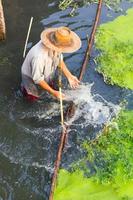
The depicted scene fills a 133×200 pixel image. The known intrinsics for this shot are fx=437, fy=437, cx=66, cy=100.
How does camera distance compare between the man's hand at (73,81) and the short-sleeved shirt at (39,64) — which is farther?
the man's hand at (73,81)

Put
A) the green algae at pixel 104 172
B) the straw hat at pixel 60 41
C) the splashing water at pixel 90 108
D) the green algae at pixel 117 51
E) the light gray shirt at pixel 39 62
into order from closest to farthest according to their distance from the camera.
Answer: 1. the green algae at pixel 104 172
2. the straw hat at pixel 60 41
3. the light gray shirt at pixel 39 62
4. the splashing water at pixel 90 108
5. the green algae at pixel 117 51

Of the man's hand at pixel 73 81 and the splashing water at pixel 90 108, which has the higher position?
the man's hand at pixel 73 81

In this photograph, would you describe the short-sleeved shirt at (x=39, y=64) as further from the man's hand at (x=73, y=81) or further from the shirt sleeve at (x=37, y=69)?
the man's hand at (x=73, y=81)

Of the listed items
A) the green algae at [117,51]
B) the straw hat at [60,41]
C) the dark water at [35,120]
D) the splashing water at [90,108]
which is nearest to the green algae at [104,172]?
the dark water at [35,120]

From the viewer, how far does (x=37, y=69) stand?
758 cm

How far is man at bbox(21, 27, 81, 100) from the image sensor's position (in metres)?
7.25

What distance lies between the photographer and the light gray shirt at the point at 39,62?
24.7ft

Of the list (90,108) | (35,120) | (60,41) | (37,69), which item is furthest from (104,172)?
(60,41)

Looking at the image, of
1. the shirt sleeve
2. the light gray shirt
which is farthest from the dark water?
the shirt sleeve

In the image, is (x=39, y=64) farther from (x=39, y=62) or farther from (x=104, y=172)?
(x=104, y=172)

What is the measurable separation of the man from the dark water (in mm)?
508

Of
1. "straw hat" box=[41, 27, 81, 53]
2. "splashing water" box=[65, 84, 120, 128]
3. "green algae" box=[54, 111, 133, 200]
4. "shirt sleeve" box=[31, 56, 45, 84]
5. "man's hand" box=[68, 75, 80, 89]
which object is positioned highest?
"straw hat" box=[41, 27, 81, 53]

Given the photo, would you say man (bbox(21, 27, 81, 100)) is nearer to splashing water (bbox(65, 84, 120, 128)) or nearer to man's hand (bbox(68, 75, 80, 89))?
man's hand (bbox(68, 75, 80, 89))

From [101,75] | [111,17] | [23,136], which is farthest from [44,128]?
[111,17]
